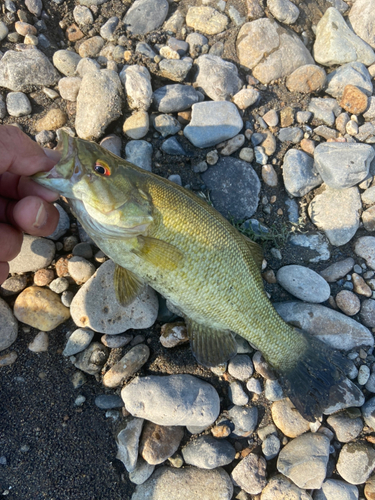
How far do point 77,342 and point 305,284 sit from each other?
2.70m

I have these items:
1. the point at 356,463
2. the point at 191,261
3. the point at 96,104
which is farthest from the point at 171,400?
the point at 96,104

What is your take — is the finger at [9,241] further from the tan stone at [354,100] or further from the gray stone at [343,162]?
the tan stone at [354,100]

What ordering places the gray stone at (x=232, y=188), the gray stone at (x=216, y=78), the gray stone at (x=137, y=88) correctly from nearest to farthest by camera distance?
1. the gray stone at (x=137, y=88)
2. the gray stone at (x=232, y=188)
3. the gray stone at (x=216, y=78)

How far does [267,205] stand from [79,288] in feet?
8.26

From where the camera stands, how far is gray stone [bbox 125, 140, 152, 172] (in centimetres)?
376

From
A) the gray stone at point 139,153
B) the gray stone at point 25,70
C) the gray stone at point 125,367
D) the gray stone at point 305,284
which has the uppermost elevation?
the gray stone at point 25,70

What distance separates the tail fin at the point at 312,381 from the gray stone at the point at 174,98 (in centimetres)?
309

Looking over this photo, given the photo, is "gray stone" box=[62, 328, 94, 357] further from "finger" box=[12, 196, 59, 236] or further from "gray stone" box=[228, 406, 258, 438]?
"gray stone" box=[228, 406, 258, 438]

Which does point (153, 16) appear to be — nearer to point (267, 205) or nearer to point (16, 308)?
point (267, 205)

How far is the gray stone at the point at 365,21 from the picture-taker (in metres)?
4.57

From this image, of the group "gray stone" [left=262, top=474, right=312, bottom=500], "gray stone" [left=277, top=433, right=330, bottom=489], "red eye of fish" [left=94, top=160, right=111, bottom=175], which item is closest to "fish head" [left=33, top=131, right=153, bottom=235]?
"red eye of fish" [left=94, top=160, right=111, bottom=175]

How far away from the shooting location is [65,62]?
3990 mm

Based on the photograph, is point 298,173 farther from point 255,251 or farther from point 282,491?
point 282,491

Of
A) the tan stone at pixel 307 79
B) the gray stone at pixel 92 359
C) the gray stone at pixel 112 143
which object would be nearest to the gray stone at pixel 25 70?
the gray stone at pixel 112 143
